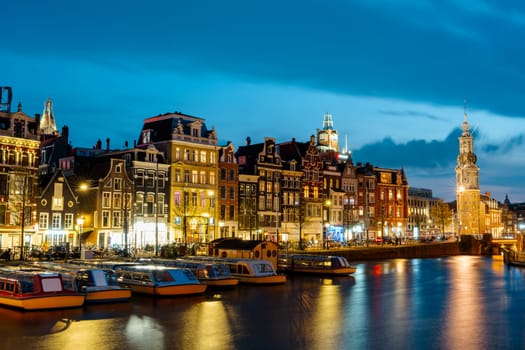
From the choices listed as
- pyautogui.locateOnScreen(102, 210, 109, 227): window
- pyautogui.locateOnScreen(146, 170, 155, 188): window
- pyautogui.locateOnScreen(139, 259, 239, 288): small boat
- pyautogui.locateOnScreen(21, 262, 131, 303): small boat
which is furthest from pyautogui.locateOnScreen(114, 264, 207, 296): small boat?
pyautogui.locateOnScreen(146, 170, 155, 188): window

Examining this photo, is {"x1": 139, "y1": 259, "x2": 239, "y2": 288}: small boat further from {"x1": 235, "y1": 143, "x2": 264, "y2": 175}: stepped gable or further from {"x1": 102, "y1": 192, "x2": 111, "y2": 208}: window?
{"x1": 235, "y1": 143, "x2": 264, "y2": 175}: stepped gable

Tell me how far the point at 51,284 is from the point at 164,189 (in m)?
51.1

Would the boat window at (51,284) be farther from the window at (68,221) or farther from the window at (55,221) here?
the window at (68,221)

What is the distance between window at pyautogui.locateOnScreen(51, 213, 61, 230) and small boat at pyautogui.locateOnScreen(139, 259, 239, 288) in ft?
92.2

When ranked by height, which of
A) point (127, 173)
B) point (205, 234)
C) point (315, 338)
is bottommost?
point (315, 338)

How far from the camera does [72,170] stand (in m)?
84.1

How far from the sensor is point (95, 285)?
41094 millimetres

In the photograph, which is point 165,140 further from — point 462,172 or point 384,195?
point 462,172

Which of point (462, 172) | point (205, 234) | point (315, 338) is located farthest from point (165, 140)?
point (462, 172)

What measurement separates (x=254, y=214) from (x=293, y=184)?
10.2 meters

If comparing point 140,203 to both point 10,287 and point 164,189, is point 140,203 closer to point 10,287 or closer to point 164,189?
point 164,189

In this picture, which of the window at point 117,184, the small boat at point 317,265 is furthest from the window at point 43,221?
the small boat at point 317,265

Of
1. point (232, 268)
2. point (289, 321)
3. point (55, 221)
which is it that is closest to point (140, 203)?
point (55, 221)

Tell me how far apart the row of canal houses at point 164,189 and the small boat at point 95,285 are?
19613 millimetres
